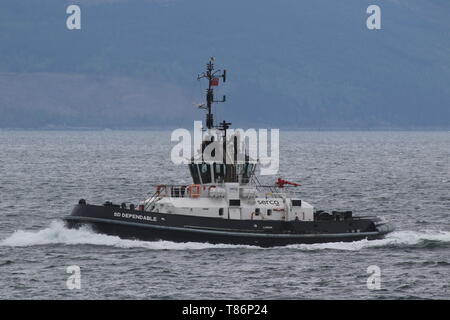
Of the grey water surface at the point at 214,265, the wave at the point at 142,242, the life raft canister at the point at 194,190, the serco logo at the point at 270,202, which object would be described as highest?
the life raft canister at the point at 194,190

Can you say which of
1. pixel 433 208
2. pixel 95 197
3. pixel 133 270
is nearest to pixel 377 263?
pixel 133 270

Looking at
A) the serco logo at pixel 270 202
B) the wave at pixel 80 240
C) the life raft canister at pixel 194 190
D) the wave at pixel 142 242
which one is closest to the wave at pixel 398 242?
the wave at pixel 142 242

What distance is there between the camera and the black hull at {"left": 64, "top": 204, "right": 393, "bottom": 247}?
48.3 meters

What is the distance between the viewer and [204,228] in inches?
1906

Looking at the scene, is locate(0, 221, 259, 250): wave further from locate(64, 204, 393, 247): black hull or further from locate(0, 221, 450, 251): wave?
locate(64, 204, 393, 247): black hull

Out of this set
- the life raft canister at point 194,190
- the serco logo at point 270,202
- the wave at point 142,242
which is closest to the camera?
the wave at point 142,242

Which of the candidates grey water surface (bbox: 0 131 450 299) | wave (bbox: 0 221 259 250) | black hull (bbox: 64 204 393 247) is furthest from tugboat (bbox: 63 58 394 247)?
grey water surface (bbox: 0 131 450 299)

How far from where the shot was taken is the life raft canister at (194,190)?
164 ft

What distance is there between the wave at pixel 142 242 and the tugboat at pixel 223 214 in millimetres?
242

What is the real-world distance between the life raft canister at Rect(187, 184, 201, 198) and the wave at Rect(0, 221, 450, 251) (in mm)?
2465

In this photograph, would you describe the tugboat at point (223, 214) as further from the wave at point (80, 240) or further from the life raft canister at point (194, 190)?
the wave at point (80, 240)

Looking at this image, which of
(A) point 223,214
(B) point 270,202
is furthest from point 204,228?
(B) point 270,202

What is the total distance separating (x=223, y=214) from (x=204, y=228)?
1224 millimetres
